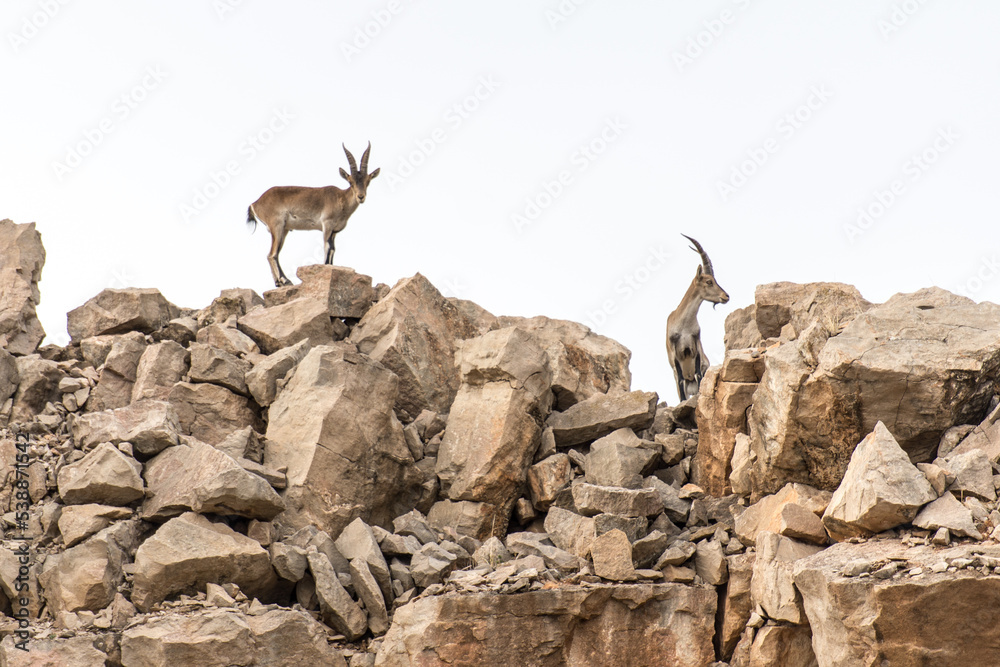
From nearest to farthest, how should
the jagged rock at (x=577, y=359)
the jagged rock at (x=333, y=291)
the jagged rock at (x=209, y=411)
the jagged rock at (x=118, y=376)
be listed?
the jagged rock at (x=209, y=411)
the jagged rock at (x=118, y=376)
the jagged rock at (x=577, y=359)
the jagged rock at (x=333, y=291)

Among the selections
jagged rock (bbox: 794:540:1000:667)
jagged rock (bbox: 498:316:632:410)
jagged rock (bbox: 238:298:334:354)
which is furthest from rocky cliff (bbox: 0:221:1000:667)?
jagged rock (bbox: 238:298:334:354)

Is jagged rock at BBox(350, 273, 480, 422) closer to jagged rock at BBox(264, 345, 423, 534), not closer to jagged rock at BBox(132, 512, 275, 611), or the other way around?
jagged rock at BBox(264, 345, 423, 534)

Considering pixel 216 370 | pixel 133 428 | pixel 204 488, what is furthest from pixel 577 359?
pixel 133 428

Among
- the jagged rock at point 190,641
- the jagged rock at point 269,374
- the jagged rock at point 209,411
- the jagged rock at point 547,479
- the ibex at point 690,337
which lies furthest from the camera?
the ibex at point 690,337

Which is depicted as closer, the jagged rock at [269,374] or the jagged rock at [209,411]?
the jagged rock at [209,411]

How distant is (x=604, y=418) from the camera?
12.1 m

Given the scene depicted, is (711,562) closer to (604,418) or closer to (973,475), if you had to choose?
(973,475)

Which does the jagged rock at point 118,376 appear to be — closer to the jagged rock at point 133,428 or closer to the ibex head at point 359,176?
the jagged rock at point 133,428

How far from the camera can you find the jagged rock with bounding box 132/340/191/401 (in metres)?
12.1

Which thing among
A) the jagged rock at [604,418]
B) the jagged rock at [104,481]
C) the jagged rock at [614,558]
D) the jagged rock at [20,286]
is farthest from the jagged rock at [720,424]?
the jagged rock at [20,286]

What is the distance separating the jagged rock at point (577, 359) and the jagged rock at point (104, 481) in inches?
223

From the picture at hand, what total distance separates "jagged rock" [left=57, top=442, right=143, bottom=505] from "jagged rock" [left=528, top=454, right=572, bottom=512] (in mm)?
4561

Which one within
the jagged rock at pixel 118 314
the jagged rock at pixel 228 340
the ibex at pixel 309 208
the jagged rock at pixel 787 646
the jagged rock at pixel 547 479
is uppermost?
the ibex at pixel 309 208

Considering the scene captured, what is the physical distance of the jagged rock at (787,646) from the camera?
893cm
